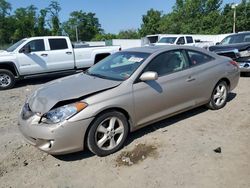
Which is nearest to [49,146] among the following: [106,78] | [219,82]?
[106,78]

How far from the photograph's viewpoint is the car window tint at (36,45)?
35.4 ft

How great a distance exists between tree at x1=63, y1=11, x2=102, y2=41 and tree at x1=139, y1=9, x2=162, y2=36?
21123 millimetres

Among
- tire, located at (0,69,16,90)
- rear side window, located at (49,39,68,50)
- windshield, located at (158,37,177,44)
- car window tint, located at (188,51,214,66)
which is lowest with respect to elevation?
tire, located at (0,69,16,90)

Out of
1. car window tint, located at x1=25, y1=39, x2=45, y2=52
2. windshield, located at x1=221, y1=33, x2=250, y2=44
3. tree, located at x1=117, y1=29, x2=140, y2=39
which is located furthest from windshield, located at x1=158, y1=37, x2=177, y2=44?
tree, located at x1=117, y1=29, x2=140, y2=39

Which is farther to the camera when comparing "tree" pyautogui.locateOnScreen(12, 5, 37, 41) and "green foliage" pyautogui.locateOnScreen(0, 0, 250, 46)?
"tree" pyautogui.locateOnScreen(12, 5, 37, 41)

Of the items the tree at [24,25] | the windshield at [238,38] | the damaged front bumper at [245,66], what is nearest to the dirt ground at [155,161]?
the damaged front bumper at [245,66]

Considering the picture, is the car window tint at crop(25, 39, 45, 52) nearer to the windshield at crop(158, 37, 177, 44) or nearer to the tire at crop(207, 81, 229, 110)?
the tire at crop(207, 81, 229, 110)

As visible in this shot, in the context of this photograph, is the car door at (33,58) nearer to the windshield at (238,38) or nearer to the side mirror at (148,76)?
the side mirror at (148,76)

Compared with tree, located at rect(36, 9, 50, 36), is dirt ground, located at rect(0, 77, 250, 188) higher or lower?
lower

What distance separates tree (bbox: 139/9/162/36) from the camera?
58.2 m

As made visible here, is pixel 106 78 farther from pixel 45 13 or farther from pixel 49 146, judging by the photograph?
pixel 45 13

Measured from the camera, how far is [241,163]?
397cm

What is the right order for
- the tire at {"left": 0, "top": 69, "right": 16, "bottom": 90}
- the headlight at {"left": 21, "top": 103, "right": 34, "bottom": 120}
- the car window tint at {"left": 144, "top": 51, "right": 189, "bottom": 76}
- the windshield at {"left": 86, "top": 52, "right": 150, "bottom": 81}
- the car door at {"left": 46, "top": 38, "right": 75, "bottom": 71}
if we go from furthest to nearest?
1. the car door at {"left": 46, "top": 38, "right": 75, "bottom": 71}
2. the tire at {"left": 0, "top": 69, "right": 16, "bottom": 90}
3. the car window tint at {"left": 144, "top": 51, "right": 189, "bottom": 76}
4. the windshield at {"left": 86, "top": 52, "right": 150, "bottom": 81}
5. the headlight at {"left": 21, "top": 103, "right": 34, "bottom": 120}

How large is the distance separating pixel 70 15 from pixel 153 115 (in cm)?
7823
